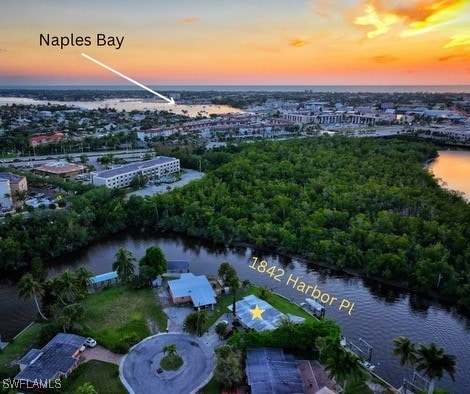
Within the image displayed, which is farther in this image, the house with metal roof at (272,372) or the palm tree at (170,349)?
the palm tree at (170,349)

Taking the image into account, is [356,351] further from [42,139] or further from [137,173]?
[42,139]

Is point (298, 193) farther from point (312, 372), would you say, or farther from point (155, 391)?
point (155, 391)

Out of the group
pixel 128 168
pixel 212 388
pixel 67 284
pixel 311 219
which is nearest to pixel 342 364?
pixel 212 388

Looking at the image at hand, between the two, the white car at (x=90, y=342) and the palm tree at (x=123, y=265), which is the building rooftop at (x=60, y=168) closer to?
the palm tree at (x=123, y=265)

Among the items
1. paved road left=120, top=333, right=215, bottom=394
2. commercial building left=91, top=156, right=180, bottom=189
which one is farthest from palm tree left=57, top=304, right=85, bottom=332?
commercial building left=91, top=156, right=180, bottom=189

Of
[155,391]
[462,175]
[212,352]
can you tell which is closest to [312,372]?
[212,352]

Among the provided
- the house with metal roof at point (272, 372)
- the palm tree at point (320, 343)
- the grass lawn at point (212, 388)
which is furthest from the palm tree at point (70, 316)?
the palm tree at point (320, 343)
